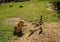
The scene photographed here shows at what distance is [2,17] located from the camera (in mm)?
13969

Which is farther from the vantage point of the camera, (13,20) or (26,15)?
(26,15)

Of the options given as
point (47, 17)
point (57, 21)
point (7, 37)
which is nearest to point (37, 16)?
point (47, 17)

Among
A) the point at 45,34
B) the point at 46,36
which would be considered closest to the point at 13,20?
the point at 45,34

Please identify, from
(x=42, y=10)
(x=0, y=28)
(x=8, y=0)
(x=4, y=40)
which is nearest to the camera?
(x=4, y=40)

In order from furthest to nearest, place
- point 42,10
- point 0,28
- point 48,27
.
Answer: point 42,10 < point 0,28 < point 48,27

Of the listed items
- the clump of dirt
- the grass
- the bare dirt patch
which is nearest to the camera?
the bare dirt patch

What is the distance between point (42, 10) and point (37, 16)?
1639 mm

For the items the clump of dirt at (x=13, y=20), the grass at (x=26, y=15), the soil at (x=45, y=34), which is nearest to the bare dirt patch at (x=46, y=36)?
the soil at (x=45, y=34)

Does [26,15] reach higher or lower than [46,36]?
higher

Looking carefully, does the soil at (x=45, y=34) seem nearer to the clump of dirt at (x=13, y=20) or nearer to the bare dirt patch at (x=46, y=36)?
the bare dirt patch at (x=46, y=36)

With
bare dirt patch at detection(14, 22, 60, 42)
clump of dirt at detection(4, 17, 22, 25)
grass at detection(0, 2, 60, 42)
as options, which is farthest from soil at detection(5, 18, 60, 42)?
clump of dirt at detection(4, 17, 22, 25)

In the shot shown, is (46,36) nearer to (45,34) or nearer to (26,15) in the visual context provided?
(45,34)

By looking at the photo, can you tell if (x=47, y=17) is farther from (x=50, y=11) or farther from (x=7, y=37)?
(x=7, y=37)

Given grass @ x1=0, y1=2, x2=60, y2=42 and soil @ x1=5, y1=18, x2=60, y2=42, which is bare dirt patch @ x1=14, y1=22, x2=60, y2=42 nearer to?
soil @ x1=5, y1=18, x2=60, y2=42
